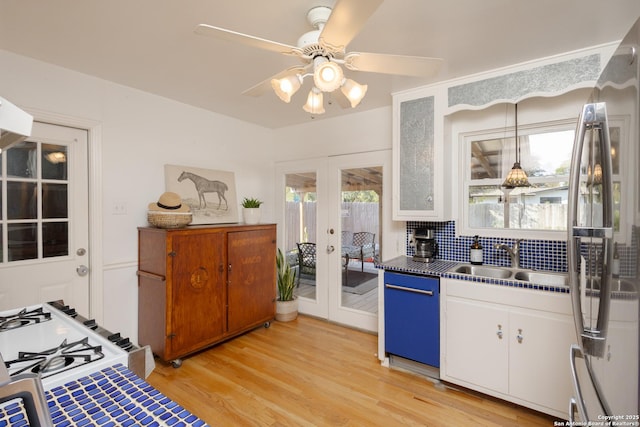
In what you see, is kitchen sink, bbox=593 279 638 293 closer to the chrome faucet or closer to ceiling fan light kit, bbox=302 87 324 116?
ceiling fan light kit, bbox=302 87 324 116

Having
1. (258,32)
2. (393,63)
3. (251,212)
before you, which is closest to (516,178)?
(393,63)

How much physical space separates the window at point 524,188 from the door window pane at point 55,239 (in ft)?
11.1

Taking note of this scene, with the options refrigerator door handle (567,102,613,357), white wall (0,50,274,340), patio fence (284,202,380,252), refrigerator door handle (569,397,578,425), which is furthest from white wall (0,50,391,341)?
refrigerator door handle (569,397,578,425)

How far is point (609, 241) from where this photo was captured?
85 centimetres

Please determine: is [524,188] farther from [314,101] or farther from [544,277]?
[314,101]

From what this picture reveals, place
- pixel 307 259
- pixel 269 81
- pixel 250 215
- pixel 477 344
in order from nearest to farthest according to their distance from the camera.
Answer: pixel 269 81 < pixel 477 344 < pixel 250 215 < pixel 307 259

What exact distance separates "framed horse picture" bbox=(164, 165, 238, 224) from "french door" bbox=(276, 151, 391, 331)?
77 cm

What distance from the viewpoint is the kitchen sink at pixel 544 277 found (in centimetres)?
231

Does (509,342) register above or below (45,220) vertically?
below

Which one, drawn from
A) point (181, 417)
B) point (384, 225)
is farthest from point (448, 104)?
point (181, 417)

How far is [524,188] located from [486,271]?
2.53ft

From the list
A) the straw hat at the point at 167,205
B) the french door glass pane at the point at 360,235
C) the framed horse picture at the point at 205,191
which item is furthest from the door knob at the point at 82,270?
the french door glass pane at the point at 360,235

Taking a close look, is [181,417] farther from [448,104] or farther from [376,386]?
[448,104]

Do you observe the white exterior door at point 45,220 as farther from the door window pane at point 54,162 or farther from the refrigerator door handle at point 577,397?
the refrigerator door handle at point 577,397
